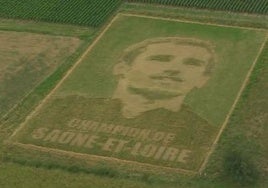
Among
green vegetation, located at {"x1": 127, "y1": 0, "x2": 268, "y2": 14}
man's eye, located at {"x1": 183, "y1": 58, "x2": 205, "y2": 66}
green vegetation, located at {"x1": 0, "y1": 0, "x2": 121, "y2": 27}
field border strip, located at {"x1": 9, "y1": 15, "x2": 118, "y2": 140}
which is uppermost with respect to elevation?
green vegetation, located at {"x1": 127, "y1": 0, "x2": 268, "y2": 14}

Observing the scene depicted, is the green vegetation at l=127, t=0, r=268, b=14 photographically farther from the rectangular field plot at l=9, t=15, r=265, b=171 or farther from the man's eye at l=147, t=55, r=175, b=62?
the man's eye at l=147, t=55, r=175, b=62

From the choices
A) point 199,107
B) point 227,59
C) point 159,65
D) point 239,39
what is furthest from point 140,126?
point 239,39

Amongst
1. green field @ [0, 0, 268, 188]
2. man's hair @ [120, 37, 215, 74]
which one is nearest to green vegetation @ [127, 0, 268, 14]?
green field @ [0, 0, 268, 188]

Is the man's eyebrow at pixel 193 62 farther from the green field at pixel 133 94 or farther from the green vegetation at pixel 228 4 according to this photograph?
the green vegetation at pixel 228 4

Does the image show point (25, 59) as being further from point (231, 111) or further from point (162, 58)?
point (231, 111)

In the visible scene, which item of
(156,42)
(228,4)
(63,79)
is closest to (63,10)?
(156,42)

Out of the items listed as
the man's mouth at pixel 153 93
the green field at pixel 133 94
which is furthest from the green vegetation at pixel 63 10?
the man's mouth at pixel 153 93
